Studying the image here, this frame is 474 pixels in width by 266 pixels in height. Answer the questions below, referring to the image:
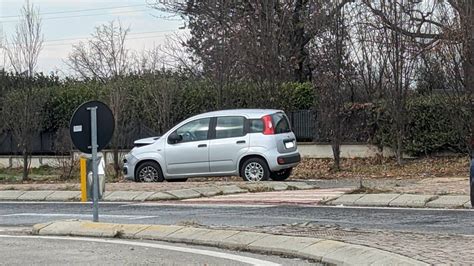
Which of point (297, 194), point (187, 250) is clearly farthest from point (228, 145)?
point (187, 250)

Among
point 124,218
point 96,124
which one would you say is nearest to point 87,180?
point 96,124

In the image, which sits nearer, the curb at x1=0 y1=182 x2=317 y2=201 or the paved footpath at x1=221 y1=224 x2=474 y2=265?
the paved footpath at x1=221 y1=224 x2=474 y2=265

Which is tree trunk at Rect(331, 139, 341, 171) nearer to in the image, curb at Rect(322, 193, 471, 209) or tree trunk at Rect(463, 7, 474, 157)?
tree trunk at Rect(463, 7, 474, 157)

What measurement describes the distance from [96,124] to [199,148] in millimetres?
8201

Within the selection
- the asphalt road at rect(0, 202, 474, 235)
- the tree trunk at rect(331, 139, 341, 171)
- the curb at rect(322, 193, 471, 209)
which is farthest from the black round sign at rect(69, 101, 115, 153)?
the tree trunk at rect(331, 139, 341, 171)

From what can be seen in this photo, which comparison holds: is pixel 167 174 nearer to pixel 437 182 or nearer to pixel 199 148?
pixel 199 148

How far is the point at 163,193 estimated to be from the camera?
59.3 ft

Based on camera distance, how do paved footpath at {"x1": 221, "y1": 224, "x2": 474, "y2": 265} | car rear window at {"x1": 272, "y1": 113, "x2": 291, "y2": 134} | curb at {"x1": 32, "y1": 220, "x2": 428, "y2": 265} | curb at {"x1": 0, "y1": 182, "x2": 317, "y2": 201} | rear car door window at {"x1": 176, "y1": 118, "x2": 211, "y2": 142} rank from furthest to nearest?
rear car door window at {"x1": 176, "y1": 118, "x2": 211, "y2": 142}
car rear window at {"x1": 272, "y1": 113, "x2": 291, "y2": 134}
curb at {"x1": 0, "y1": 182, "x2": 317, "y2": 201}
curb at {"x1": 32, "y1": 220, "x2": 428, "y2": 265}
paved footpath at {"x1": 221, "y1": 224, "x2": 474, "y2": 265}

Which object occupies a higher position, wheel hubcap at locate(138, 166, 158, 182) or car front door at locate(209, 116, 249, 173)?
car front door at locate(209, 116, 249, 173)

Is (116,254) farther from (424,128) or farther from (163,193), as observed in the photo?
(424,128)

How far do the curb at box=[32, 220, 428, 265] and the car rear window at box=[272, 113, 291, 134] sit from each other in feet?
27.9

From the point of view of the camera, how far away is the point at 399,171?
2402cm

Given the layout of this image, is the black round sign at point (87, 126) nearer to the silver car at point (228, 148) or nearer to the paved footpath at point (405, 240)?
the paved footpath at point (405, 240)

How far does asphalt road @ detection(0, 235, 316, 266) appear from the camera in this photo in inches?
375
